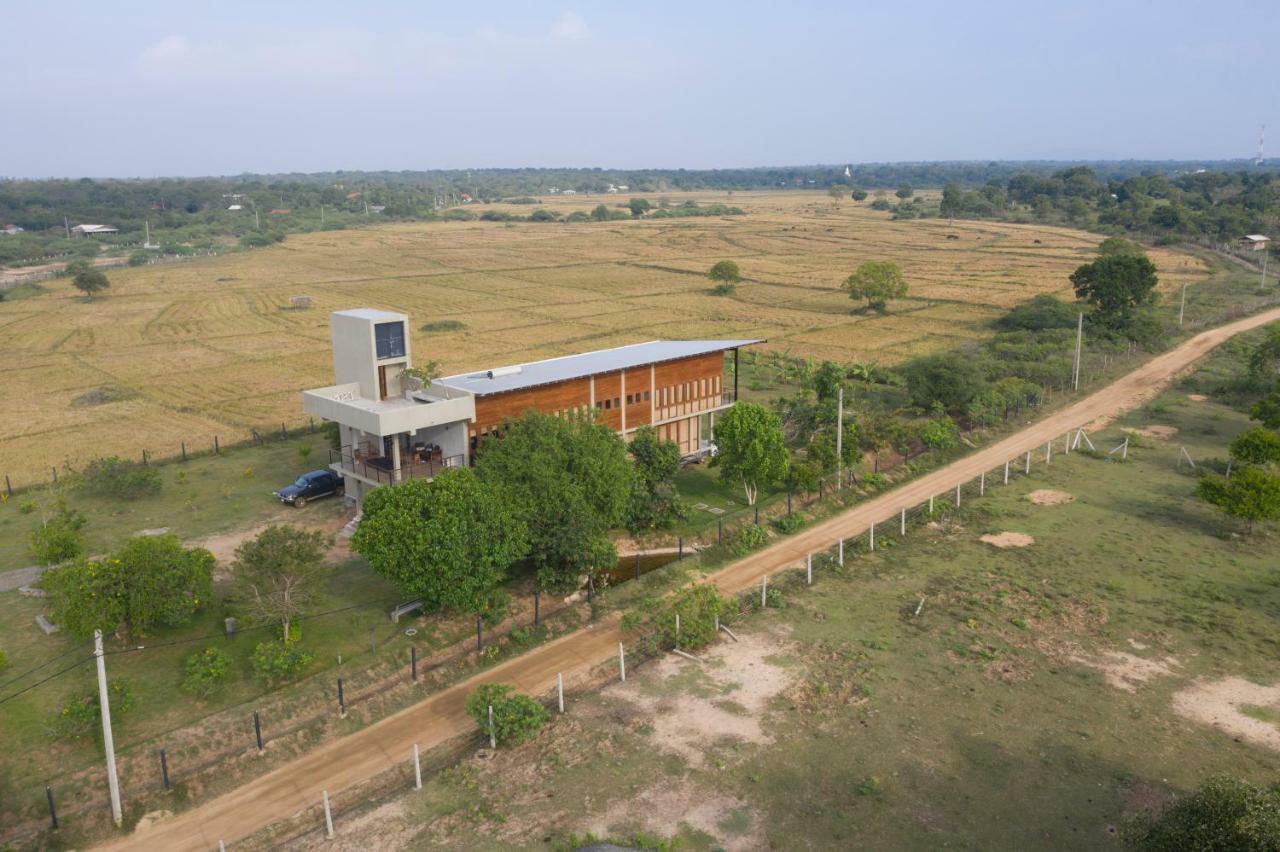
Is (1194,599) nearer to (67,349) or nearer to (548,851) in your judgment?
(548,851)

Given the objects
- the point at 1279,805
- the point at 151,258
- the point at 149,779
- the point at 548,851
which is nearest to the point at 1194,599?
the point at 1279,805

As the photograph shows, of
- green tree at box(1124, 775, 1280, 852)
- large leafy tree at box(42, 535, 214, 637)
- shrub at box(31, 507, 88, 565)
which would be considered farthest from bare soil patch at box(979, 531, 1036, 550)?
shrub at box(31, 507, 88, 565)

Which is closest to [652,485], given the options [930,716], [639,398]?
[639,398]

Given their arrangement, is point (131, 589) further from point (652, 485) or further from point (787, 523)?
point (787, 523)

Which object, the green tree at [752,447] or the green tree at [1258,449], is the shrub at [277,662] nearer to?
the green tree at [752,447]

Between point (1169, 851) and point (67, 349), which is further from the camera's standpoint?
point (67, 349)

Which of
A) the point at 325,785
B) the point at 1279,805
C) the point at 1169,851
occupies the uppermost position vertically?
the point at 1279,805

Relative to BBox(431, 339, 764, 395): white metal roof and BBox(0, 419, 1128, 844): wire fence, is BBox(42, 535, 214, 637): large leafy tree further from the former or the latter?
BBox(431, 339, 764, 395): white metal roof

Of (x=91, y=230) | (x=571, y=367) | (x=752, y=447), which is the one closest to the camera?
(x=752, y=447)
